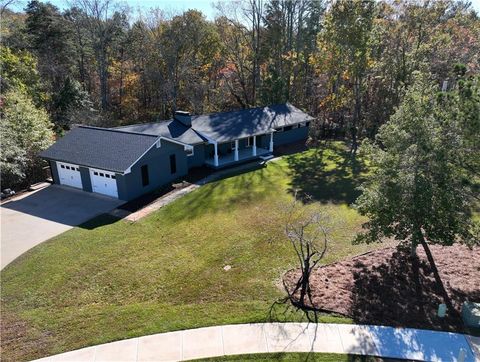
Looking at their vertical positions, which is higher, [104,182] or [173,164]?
[173,164]

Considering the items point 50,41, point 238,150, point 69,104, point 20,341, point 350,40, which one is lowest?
point 20,341

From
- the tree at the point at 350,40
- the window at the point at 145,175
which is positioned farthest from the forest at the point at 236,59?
the window at the point at 145,175

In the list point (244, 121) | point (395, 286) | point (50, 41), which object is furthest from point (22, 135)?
point (395, 286)

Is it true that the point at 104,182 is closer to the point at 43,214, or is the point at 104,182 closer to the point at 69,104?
the point at 43,214

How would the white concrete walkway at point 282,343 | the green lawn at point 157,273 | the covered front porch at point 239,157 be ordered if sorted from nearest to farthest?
the white concrete walkway at point 282,343 → the green lawn at point 157,273 → the covered front porch at point 239,157

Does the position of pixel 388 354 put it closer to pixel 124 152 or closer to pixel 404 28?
pixel 124 152

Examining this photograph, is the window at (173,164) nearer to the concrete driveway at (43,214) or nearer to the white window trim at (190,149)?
the white window trim at (190,149)

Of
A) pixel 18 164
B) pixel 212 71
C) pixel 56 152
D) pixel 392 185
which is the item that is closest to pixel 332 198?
pixel 392 185
